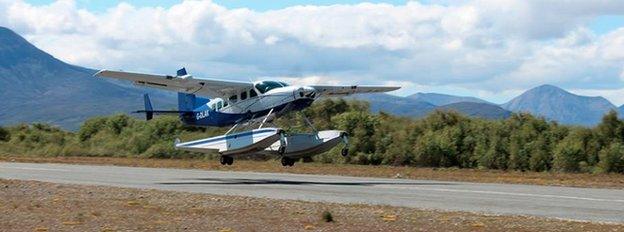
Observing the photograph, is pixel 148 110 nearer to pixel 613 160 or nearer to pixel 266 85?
pixel 266 85

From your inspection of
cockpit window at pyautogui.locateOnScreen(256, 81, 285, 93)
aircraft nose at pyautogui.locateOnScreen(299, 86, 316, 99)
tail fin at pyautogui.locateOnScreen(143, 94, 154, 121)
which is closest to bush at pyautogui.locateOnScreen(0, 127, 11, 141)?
tail fin at pyautogui.locateOnScreen(143, 94, 154, 121)


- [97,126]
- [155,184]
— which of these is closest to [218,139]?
[155,184]

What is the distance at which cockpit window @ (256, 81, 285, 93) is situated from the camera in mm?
33719

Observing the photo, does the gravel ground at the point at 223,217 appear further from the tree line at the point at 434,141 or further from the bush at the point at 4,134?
the bush at the point at 4,134

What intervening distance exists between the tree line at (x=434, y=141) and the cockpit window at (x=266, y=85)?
1.91m

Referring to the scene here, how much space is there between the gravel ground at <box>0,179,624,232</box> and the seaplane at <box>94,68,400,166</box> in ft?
37.9

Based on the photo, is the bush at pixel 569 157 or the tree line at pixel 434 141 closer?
the bush at pixel 569 157

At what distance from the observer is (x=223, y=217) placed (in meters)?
16.5

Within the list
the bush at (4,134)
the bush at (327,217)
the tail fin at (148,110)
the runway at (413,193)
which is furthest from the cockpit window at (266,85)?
the bush at (4,134)

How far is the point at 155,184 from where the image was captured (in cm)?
2769

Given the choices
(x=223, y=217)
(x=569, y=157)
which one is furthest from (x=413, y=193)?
(x=569, y=157)

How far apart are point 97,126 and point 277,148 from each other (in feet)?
125

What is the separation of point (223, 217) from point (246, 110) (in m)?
18.0

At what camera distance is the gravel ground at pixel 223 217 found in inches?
589
